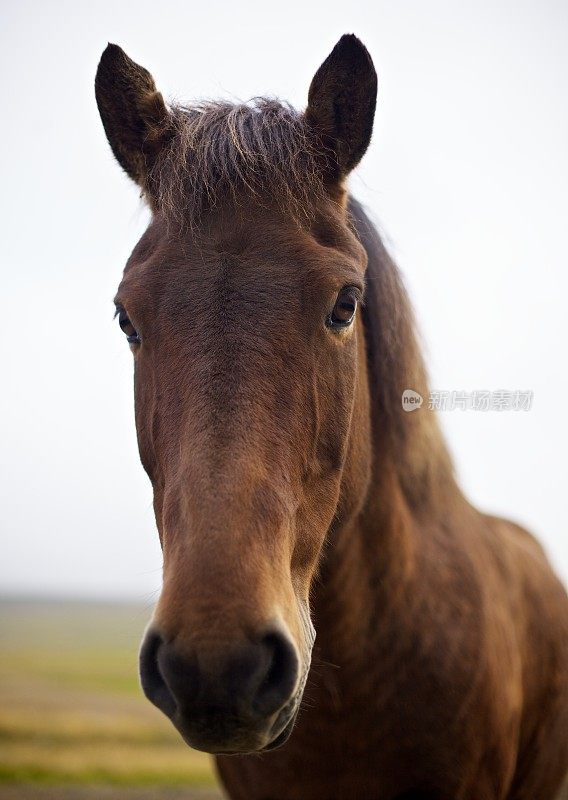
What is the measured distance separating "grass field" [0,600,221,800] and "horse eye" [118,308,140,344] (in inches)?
41.4

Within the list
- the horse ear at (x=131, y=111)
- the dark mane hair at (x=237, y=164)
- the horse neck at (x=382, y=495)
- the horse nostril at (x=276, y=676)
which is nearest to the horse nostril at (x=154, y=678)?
the horse nostril at (x=276, y=676)

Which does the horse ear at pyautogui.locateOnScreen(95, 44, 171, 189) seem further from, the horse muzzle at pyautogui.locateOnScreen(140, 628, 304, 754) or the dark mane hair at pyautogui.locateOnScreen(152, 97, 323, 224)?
the horse muzzle at pyautogui.locateOnScreen(140, 628, 304, 754)

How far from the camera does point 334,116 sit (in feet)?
9.38


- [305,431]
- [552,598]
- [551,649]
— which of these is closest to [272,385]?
[305,431]

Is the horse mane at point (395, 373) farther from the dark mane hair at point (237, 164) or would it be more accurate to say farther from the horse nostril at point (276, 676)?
the horse nostril at point (276, 676)

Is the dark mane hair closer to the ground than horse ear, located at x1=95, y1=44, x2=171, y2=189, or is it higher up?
closer to the ground

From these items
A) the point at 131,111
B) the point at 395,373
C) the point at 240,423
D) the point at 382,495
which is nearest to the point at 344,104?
the point at 131,111

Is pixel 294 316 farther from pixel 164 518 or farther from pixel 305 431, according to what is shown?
pixel 164 518

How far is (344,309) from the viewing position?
8.25ft

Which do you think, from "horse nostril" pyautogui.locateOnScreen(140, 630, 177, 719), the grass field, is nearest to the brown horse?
"horse nostril" pyautogui.locateOnScreen(140, 630, 177, 719)

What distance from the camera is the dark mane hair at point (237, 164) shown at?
255 centimetres

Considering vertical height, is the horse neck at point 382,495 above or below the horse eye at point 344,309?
below

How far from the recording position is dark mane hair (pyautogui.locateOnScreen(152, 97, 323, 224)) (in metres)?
2.55

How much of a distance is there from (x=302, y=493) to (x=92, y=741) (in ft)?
54.9
